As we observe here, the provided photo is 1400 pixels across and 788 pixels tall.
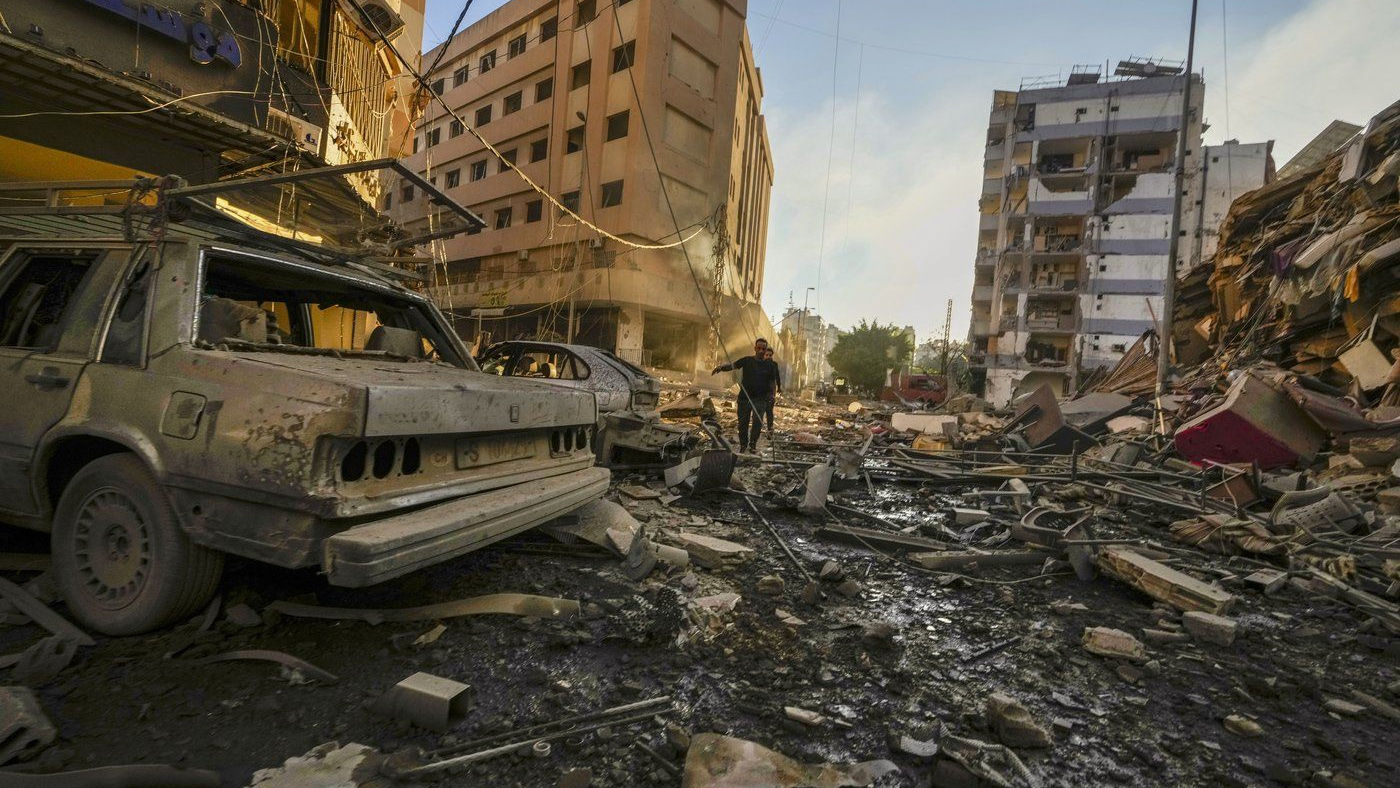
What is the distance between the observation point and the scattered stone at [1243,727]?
2.10m

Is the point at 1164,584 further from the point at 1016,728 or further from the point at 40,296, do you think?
the point at 40,296

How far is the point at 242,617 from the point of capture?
2393mm

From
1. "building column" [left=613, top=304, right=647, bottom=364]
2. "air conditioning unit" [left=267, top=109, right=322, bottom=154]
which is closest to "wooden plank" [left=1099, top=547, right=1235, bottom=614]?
"air conditioning unit" [left=267, top=109, right=322, bottom=154]

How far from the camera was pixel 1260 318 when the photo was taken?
1140 cm

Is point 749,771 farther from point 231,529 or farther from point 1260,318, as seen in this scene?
point 1260,318

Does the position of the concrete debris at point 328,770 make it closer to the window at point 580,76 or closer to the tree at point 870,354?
the window at point 580,76

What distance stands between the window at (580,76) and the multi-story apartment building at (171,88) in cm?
1670

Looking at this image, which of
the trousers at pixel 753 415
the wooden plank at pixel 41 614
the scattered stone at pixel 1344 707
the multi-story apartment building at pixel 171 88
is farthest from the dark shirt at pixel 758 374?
the wooden plank at pixel 41 614

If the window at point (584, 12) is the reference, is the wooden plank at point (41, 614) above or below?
below

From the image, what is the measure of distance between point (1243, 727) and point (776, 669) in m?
1.70

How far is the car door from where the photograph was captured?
2438 millimetres

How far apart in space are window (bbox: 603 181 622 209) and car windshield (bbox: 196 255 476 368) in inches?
815

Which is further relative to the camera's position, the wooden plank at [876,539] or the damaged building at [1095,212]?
the damaged building at [1095,212]

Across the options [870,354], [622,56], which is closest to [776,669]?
[622,56]
